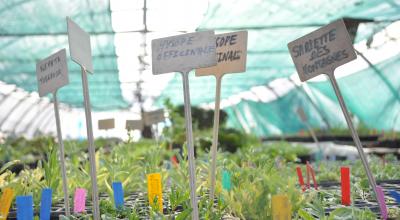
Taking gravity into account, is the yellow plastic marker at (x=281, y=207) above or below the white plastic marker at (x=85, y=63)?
below

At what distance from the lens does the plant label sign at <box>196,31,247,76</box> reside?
177cm

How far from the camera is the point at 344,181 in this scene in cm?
176

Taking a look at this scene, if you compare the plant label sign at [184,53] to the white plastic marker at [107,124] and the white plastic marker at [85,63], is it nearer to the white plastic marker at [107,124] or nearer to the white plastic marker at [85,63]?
the white plastic marker at [85,63]

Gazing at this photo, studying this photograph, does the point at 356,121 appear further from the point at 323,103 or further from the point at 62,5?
the point at 62,5

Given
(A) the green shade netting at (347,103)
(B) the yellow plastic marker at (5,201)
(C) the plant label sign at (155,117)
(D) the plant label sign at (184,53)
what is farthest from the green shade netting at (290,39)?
(B) the yellow plastic marker at (5,201)

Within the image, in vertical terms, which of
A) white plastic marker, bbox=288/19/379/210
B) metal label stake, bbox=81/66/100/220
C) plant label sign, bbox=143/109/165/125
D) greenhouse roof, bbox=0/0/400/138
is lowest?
metal label stake, bbox=81/66/100/220

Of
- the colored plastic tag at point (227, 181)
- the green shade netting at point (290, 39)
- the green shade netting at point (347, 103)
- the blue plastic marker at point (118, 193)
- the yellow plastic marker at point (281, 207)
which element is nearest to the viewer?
the yellow plastic marker at point (281, 207)

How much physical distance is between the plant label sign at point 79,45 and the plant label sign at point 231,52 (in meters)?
0.52

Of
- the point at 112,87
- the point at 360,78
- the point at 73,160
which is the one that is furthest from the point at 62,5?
the point at 112,87

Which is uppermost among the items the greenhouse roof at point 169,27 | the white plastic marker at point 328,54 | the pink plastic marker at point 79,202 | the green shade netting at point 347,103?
the greenhouse roof at point 169,27

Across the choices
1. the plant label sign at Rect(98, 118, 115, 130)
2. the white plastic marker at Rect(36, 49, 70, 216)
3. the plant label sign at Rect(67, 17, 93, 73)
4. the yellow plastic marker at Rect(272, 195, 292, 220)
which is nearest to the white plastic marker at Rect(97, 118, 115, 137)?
the plant label sign at Rect(98, 118, 115, 130)

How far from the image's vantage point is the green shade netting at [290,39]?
20.9 ft

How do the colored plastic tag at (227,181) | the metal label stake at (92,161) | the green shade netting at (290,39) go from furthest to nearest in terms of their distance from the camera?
1. the green shade netting at (290,39)
2. the colored plastic tag at (227,181)
3. the metal label stake at (92,161)

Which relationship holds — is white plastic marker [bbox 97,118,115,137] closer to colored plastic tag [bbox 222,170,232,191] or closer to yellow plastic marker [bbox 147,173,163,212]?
colored plastic tag [bbox 222,170,232,191]
